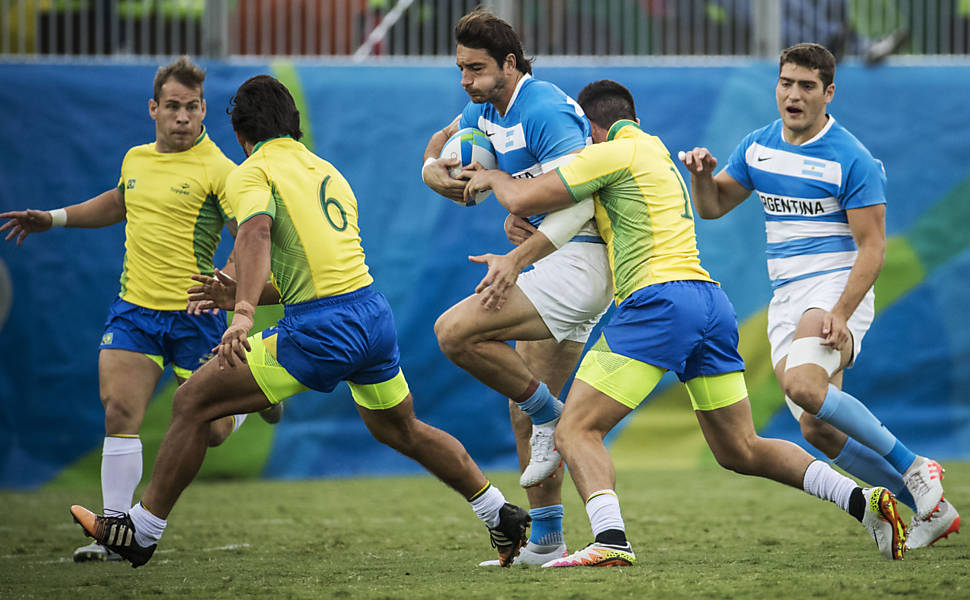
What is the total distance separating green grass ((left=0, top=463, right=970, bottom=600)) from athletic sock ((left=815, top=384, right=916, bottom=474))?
0.43 metres

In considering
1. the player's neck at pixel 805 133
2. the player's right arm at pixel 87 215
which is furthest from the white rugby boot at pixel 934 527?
the player's right arm at pixel 87 215

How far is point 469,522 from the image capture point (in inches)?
279

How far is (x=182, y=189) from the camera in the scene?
20.0ft

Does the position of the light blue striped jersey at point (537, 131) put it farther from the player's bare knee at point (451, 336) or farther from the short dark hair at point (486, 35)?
the player's bare knee at point (451, 336)

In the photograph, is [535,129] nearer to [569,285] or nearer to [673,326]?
[569,285]

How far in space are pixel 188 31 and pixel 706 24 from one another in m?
4.50

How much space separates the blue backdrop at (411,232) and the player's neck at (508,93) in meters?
4.61

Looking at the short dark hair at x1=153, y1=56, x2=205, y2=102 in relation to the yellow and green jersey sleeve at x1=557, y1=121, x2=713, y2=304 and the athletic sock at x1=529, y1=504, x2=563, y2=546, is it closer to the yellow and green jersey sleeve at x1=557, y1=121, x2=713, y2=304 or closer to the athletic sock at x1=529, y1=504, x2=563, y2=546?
the yellow and green jersey sleeve at x1=557, y1=121, x2=713, y2=304

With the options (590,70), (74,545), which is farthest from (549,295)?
(590,70)

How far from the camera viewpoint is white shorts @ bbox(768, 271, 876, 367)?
546cm

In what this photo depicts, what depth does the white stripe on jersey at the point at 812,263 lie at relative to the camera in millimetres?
5512

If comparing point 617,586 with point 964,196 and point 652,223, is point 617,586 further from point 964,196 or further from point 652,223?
point 964,196

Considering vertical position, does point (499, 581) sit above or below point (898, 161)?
below

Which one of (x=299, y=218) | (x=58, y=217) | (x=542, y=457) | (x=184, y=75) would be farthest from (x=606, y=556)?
(x=58, y=217)
